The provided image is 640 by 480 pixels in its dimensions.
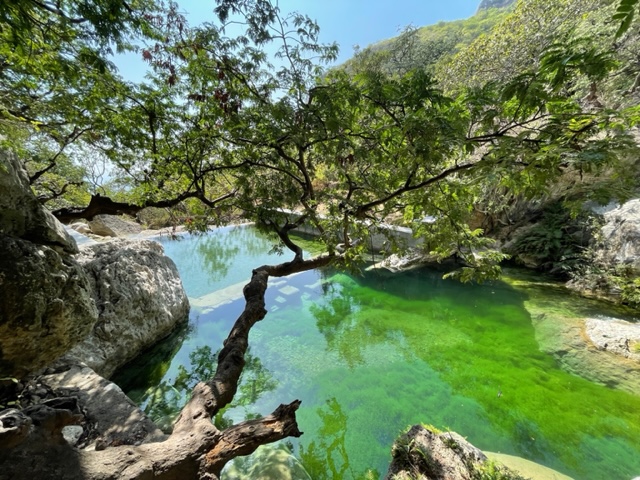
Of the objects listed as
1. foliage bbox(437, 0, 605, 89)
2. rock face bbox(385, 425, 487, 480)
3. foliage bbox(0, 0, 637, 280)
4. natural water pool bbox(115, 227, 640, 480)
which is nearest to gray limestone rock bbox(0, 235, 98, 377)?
foliage bbox(0, 0, 637, 280)

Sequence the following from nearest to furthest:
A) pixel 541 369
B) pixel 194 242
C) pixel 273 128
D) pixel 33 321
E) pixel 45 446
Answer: pixel 45 446, pixel 33 321, pixel 273 128, pixel 541 369, pixel 194 242

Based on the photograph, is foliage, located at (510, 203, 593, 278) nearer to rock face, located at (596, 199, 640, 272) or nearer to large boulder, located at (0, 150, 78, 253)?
rock face, located at (596, 199, 640, 272)

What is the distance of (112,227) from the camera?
13.0 m

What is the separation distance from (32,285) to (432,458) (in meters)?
3.45

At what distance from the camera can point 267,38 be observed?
260cm

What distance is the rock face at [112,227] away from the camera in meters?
12.3

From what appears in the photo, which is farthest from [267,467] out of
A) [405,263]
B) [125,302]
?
[405,263]

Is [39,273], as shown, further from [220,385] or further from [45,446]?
[220,385]

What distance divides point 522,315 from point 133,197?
825 centimetres

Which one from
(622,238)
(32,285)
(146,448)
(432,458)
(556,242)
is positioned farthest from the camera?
(556,242)

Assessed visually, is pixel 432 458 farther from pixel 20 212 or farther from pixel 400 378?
pixel 20 212

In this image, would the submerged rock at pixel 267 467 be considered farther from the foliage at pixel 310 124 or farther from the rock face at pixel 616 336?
the rock face at pixel 616 336

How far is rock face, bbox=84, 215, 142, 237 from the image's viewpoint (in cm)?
1230

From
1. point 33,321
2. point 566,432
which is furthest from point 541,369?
point 33,321
